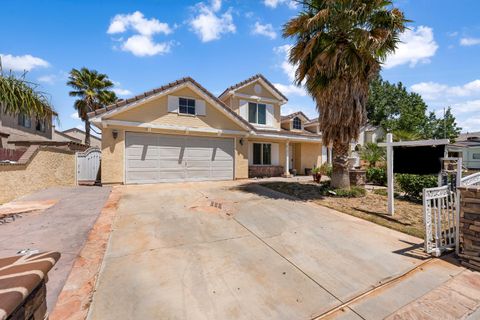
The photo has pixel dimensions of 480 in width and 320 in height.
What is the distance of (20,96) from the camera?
5.09 metres

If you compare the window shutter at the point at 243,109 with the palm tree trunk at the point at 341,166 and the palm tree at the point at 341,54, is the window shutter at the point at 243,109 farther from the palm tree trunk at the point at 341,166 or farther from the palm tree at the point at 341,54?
the palm tree trunk at the point at 341,166

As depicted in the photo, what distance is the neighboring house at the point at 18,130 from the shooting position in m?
14.4

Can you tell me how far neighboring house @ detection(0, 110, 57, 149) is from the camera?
14.4m

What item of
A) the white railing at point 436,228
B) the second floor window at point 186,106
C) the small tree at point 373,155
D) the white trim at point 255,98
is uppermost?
the white trim at point 255,98

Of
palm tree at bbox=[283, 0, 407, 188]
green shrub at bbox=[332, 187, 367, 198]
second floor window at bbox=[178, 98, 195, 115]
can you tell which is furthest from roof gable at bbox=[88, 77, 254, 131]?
green shrub at bbox=[332, 187, 367, 198]

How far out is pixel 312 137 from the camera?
16.7 m

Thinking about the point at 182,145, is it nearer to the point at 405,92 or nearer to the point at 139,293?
the point at 139,293

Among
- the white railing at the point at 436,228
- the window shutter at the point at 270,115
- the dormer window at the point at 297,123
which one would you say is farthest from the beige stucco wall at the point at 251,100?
the white railing at the point at 436,228

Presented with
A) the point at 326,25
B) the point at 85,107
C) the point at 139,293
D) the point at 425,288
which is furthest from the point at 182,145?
the point at 85,107

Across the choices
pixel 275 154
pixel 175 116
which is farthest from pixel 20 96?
pixel 275 154

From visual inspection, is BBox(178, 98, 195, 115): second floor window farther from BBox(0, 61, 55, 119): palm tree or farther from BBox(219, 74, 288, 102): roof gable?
BBox(0, 61, 55, 119): palm tree

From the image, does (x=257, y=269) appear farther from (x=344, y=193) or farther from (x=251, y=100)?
(x=251, y=100)

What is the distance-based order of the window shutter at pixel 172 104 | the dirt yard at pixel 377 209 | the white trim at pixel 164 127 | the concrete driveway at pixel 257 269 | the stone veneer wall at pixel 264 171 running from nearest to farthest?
the concrete driveway at pixel 257 269, the dirt yard at pixel 377 209, the white trim at pixel 164 127, the window shutter at pixel 172 104, the stone veneer wall at pixel 264 171

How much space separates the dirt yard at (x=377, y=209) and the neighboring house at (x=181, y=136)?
527cm
